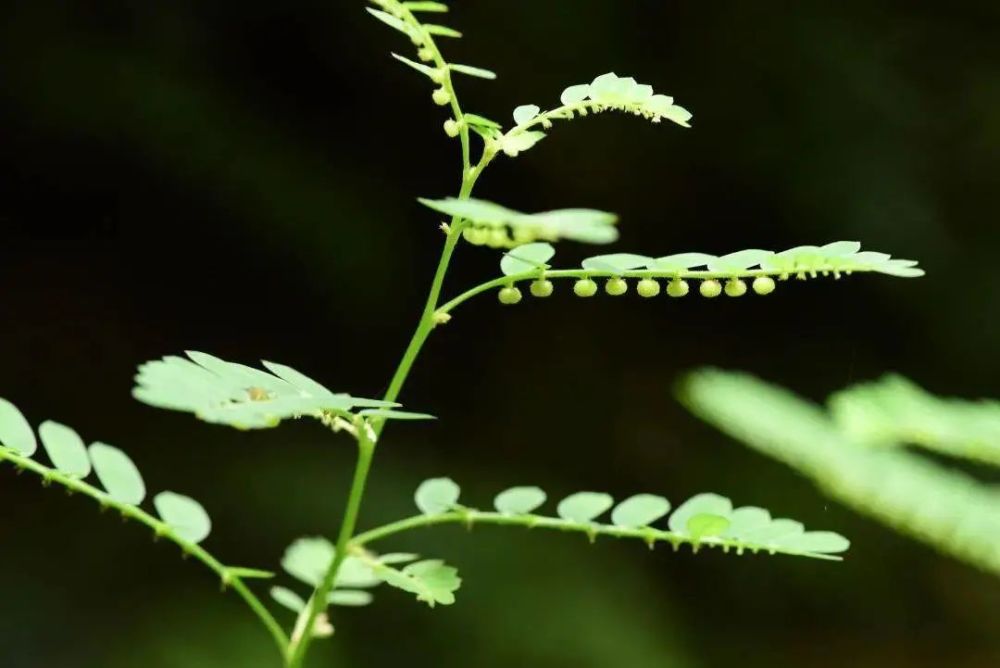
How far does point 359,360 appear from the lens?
205 centimetres

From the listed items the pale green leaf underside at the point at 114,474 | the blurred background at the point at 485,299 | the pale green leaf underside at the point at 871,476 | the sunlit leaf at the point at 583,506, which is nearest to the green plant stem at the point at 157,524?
the pale green leaf underside at the point at 114,474

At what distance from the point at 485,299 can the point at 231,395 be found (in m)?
1.87

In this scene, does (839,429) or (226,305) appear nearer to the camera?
(839,429)

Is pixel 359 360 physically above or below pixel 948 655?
above

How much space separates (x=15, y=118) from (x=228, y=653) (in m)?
1.05

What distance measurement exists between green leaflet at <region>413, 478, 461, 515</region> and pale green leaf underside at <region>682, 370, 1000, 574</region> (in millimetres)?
480

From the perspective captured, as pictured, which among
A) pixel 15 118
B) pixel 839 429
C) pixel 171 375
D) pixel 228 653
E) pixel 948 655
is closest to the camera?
pixel 171 375

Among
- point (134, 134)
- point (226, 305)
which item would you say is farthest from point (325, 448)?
point (134, 134)

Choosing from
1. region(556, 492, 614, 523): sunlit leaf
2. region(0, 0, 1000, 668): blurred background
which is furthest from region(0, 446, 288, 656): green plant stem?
region(0, 0, 1000, 668): blurred background

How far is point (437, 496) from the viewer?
393 mm

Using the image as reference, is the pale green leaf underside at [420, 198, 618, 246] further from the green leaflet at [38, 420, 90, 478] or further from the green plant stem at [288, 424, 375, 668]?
the green leaflet at [38, 420, 90, 478]

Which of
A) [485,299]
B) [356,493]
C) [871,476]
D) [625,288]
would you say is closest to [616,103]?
[625,288]

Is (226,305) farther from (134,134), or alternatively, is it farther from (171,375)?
(171,375)

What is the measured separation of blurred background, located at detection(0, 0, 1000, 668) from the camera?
185cm
